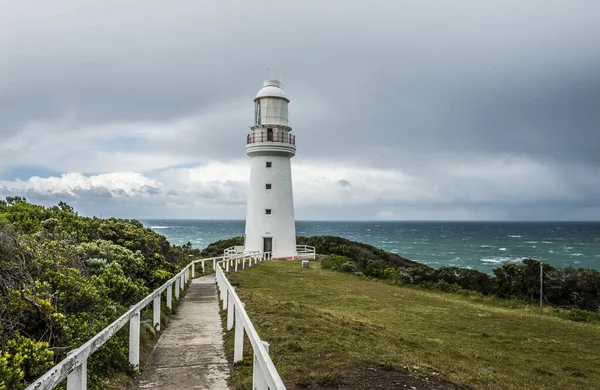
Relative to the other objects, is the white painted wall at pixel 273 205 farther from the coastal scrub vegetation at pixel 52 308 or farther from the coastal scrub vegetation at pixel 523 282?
the coastal scrub vegetation at pixel 52 308

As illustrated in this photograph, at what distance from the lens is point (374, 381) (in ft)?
17.6

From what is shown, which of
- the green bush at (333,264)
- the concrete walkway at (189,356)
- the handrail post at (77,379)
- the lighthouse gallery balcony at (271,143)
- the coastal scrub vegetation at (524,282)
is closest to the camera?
the handrail post at (77,379)

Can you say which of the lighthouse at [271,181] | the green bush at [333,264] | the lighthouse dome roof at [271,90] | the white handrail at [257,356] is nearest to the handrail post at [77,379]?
the white handrail at [257,356]

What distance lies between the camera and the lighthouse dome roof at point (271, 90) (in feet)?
93.7

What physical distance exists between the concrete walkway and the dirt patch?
47.5 inches

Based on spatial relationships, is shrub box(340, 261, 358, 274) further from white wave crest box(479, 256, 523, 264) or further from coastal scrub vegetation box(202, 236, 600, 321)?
white wave crest box(479, 256, 523, 264)

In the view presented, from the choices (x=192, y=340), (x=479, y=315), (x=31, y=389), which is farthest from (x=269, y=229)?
(x=31, y=389)

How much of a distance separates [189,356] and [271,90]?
23990 mm

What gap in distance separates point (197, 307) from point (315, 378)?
21.6 ft

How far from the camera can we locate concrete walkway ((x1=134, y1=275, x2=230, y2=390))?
5.46 m

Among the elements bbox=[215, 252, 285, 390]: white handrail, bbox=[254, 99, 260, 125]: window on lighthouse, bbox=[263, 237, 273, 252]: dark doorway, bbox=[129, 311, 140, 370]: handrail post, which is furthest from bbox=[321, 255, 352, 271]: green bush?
bbox=[129, 311, 140, 370]: handrail post

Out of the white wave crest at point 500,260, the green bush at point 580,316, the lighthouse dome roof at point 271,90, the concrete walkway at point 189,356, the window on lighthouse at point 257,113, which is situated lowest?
the white wave crest at point 500,260

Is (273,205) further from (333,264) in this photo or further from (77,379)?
(77,379)

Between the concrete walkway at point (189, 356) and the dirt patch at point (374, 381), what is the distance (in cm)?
121
